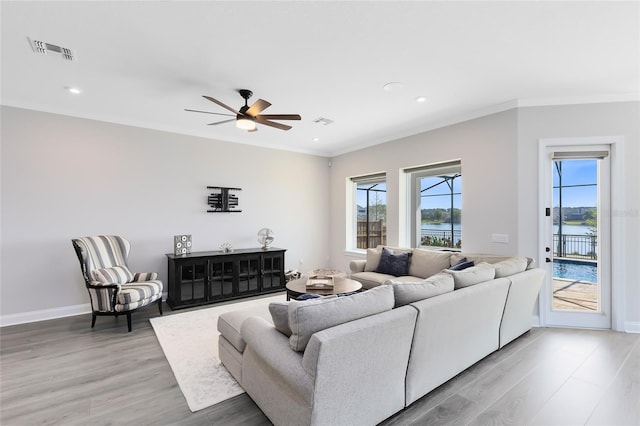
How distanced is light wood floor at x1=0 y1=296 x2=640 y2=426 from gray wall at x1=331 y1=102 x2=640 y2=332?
44.9 inches

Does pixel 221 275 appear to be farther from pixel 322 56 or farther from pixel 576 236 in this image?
pixel 576 236

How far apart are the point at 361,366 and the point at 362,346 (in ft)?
0.42

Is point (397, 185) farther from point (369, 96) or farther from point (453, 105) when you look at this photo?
point (369, 96)

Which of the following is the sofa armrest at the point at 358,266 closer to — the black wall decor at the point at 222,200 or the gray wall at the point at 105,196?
the gray wall at the point at 105,196

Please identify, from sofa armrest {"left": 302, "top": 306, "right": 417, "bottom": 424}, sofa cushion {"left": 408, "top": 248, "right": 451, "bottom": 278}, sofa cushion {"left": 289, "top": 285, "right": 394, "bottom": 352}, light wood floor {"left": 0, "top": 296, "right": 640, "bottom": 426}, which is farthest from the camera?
sofa cushion {"left": 408, "top": 248, "right": 451, "bottom": 278}

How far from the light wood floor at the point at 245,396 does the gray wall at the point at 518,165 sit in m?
1.14

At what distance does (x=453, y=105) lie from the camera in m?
3.85

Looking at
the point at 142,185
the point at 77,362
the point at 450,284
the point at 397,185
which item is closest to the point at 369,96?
the point at 397,185

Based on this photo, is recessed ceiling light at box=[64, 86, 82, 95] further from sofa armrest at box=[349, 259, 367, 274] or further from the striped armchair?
sofa armrest at box=[349, 259, 367, 274]

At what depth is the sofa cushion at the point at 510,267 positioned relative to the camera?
2.90 m

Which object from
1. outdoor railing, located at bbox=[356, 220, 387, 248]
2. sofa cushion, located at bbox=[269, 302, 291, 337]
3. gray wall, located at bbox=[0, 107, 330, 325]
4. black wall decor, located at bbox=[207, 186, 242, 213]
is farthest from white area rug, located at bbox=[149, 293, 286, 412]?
outdoor railing, located at bbox=[356, 220, 387, 248]

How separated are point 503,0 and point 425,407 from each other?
2.84 m

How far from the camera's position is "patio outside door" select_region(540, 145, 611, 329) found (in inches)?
140

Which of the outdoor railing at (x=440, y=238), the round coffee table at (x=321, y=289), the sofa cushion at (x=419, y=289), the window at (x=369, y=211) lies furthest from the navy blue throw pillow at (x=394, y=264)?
the sofa cushion at (x=419, y=289)
